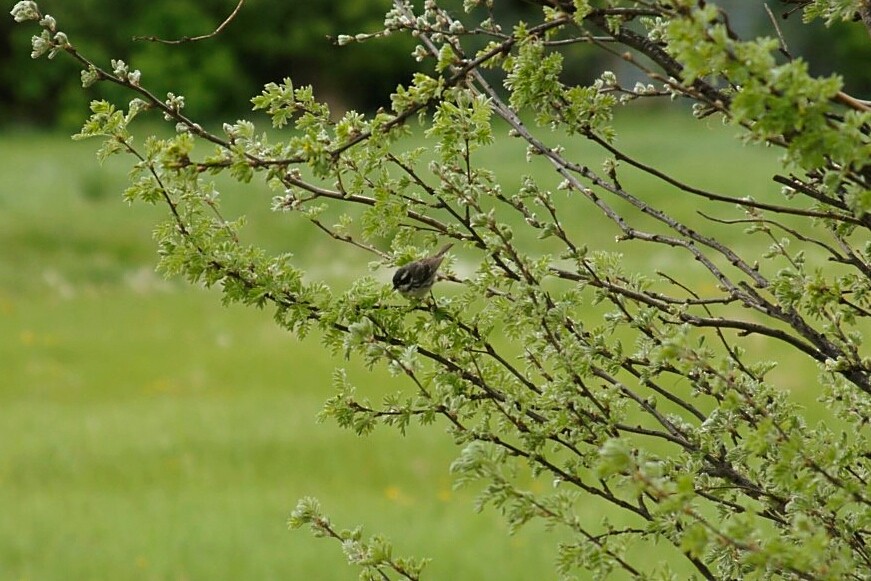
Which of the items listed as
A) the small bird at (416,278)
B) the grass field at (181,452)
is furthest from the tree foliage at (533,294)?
the grass field at (181,452)

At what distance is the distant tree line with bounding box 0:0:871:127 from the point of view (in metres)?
43.0

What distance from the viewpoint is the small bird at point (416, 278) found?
318cm

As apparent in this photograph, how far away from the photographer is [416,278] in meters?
3.29

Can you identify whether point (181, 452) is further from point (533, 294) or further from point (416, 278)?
point (533, 294)

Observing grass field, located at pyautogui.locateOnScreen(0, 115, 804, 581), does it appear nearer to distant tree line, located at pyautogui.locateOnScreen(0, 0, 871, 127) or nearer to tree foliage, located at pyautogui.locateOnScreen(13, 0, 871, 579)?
tree foliage, located at pyautogui.locateOnScreen(13, 0, 871, 579)

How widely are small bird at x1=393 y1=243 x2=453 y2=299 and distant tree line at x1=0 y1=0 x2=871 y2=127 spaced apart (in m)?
38.7

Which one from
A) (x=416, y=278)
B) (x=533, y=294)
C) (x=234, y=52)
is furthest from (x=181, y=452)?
(x=234, y=52)

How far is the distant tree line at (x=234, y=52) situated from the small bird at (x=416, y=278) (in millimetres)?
38678

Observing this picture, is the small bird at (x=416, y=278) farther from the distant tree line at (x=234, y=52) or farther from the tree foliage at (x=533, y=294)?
the distant tree line at (x=234, y=52)

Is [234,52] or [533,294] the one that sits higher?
[234,52]

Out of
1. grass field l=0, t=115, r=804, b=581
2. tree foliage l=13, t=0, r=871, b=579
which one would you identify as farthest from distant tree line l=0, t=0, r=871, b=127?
tree foliage l=13, t=0, r=871, b=579

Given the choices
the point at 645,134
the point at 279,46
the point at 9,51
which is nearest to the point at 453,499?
the point at 645,134

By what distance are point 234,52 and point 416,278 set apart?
4344 cm

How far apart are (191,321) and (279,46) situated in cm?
2889
